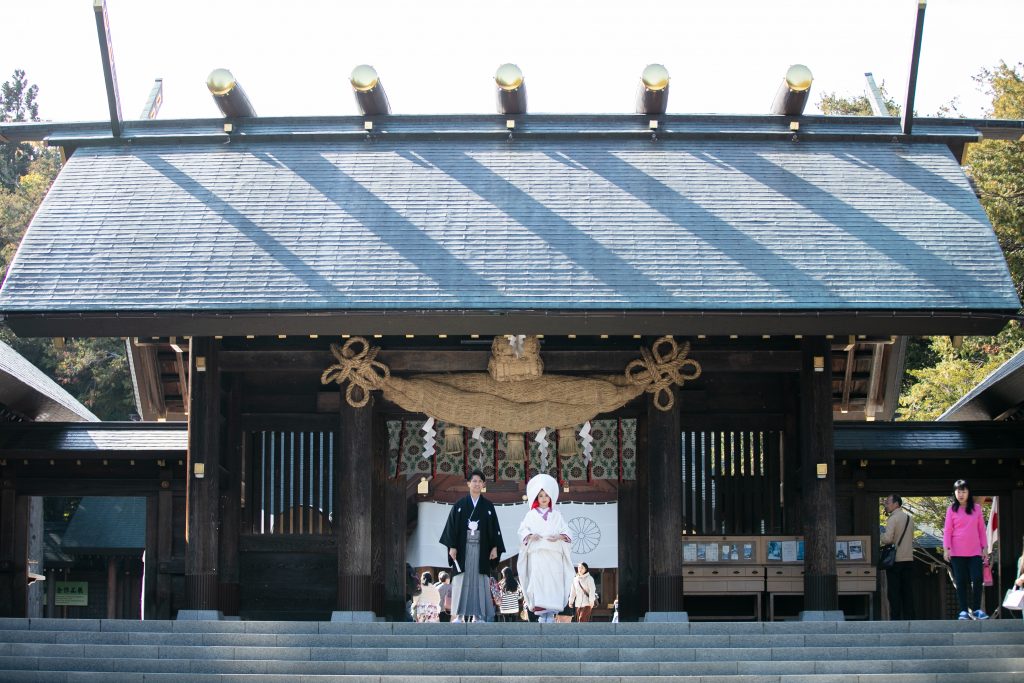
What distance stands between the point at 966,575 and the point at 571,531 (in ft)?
33.9

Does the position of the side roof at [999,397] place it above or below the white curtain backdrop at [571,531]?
above

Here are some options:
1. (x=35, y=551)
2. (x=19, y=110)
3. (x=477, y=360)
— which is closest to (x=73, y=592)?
(x=35, y=551)

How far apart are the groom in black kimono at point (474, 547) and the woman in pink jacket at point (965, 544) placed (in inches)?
179

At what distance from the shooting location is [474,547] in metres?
14.5

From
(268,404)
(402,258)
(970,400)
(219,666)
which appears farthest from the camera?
(970,400)

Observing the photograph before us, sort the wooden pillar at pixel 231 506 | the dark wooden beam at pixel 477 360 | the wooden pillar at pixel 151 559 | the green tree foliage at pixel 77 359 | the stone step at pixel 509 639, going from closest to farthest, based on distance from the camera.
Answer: the stone step at pixel 509 639 → the dark wooden beam at pixel 477 360 → the wooden pillar at pixel 231 506 → the wooden pillar at pixel 151 559 → the green tree foliage at pixel 77 359

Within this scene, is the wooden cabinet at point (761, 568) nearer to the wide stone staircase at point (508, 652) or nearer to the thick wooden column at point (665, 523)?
the thick wooden column at point (665, 523)

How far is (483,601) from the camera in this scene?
572 inches

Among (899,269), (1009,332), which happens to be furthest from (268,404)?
(1009,332)

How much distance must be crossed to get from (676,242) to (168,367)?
6.72 metres

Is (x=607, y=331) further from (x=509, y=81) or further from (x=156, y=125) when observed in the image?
(x=156, y=125)

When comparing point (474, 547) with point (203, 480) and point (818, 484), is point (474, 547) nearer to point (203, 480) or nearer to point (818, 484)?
point (203, 480)

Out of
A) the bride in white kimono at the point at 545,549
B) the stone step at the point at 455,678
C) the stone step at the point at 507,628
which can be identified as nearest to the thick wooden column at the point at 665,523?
the bride in white kimono at the point at 545,549

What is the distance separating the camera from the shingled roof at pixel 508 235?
49.3 feet
